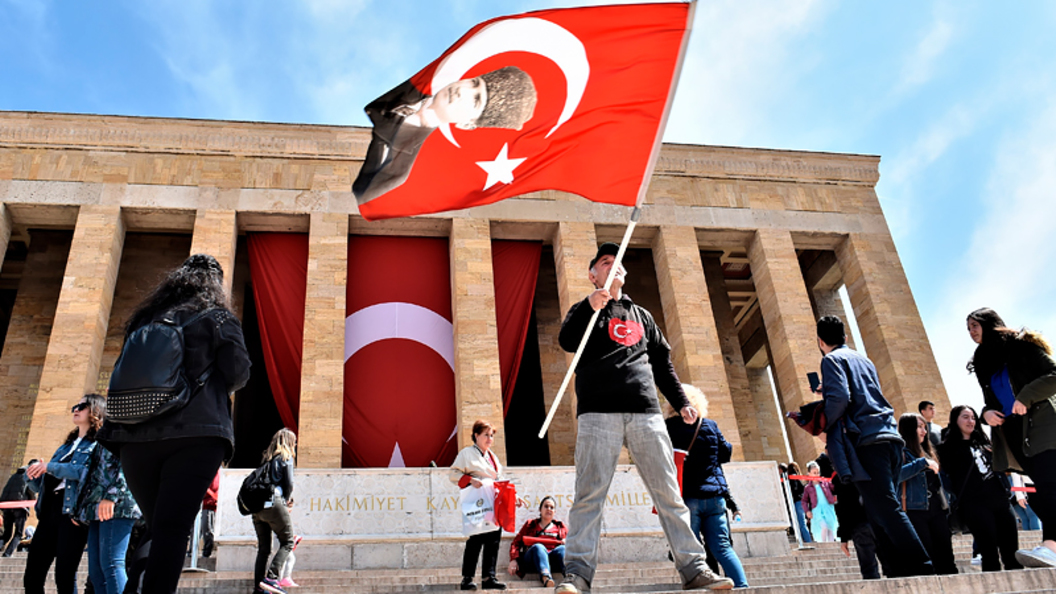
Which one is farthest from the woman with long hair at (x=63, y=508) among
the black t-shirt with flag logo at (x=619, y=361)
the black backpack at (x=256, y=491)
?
the black t-shirt with flag logo at (x=619, y=361)

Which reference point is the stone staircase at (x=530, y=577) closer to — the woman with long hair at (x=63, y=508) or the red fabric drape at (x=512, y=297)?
the woman with long hair at (x=63, y=508)

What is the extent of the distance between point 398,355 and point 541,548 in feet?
26.8

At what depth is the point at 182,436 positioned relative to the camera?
319cm

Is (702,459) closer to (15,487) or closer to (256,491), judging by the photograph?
(256,491)

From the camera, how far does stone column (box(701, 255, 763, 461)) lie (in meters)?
20.5

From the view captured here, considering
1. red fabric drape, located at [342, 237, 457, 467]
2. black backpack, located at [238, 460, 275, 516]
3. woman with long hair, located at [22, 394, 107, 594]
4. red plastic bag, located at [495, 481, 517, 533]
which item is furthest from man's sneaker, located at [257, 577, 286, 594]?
red fabric drape, located at [342, 237, 457, 467]

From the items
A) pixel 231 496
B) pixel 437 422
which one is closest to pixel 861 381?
pixel 231 496

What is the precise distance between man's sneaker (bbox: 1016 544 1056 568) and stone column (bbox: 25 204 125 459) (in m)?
14.3

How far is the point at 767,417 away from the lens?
2211 centimetres

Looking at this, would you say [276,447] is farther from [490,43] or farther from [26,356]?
[26,356]

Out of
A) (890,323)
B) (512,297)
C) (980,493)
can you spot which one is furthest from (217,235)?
(890,323)

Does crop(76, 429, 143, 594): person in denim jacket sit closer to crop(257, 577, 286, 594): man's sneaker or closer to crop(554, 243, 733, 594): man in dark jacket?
crop(257, 577, 286, 594): man's sneaker

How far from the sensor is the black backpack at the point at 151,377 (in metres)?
3.20

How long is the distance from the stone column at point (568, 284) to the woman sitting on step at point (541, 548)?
7.04m
